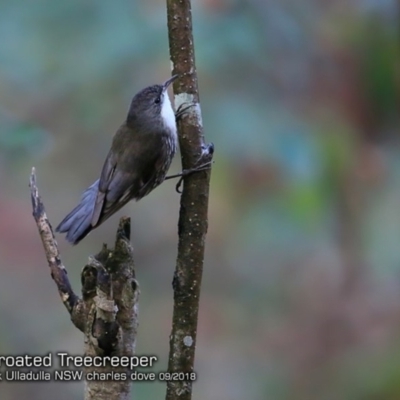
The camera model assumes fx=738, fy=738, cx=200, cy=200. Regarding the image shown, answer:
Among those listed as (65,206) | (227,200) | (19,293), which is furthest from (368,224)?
(19,293)

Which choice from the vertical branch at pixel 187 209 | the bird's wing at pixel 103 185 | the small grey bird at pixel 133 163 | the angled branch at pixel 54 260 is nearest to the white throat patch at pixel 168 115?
the small grey bird at pixel 133 163

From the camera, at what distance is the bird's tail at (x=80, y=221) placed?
1.85 m

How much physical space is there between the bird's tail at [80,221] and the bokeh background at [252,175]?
2.07 ft

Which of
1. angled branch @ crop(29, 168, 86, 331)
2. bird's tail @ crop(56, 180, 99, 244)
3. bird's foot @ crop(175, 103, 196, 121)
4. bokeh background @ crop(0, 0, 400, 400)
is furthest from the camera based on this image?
bokeh background @ crop(0, 0, 400, 400)

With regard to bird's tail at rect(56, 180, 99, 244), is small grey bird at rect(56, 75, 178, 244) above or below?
above

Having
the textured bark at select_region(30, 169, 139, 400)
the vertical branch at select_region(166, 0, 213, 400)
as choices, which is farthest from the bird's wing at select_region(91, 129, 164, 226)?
the textured bark at select_region(30, 169, 139, 400)

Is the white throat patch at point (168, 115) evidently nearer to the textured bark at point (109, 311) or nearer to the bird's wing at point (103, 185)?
the bird's wing at point (103, 185)

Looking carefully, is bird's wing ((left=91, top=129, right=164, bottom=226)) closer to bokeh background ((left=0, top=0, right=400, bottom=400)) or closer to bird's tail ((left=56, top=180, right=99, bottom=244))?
bird's tail ((left=56, top=180, right=99, bottom=244))

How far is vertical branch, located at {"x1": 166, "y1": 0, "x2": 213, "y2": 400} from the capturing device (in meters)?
1.49

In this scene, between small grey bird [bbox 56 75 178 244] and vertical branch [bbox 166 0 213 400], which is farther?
small grey bird [bbox 56 75 178 244]

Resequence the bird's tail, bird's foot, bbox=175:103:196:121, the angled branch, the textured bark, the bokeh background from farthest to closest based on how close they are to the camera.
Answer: the bokeh background → the bird's tail → bird's foot, bbox=175:103:196:121 → the angled branch → the textured bark

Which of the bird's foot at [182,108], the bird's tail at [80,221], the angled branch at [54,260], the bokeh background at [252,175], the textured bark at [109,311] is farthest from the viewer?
the bokeh background at [252,175]

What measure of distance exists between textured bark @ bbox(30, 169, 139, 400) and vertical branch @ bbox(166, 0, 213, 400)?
0.16m

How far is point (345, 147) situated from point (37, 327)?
4.34 ft
